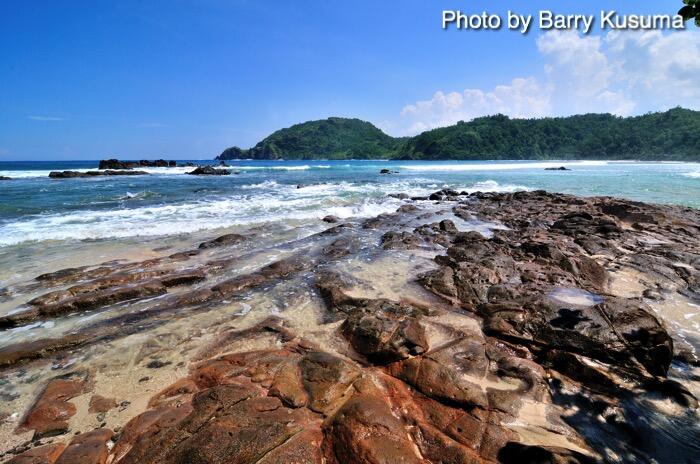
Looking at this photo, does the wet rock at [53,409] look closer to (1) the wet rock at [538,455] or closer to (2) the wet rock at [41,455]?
(2) the wet rock at [41,455]

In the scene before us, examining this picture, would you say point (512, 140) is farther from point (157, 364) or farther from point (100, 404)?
point (100, 404)

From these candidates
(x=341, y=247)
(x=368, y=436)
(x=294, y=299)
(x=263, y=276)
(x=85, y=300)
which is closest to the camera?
(x=368, y=436)

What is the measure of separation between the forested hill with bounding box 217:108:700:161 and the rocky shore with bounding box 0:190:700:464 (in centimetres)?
11426

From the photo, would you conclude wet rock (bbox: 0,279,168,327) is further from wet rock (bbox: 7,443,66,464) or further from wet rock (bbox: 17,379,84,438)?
wet rock (bbox: 7,443,66,464)

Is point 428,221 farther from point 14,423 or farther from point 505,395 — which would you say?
point 14,423

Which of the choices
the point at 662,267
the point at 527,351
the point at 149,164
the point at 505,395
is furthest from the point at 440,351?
the point at 149,164

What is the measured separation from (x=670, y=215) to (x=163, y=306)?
641 inches

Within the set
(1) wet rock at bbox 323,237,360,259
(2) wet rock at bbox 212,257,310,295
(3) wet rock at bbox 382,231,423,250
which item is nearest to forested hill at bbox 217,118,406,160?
(3) wet rock at bbox 382,231,423,250

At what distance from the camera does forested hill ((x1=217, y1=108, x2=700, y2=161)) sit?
323 feet

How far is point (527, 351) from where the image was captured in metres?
4.40

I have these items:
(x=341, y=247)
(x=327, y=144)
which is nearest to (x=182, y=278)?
(x=341, y=247)

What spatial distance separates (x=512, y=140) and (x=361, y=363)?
14592cm

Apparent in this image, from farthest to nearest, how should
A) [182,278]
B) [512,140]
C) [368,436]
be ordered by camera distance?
[512,140] → [182,278] → [368,436]

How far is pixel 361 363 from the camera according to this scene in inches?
163
